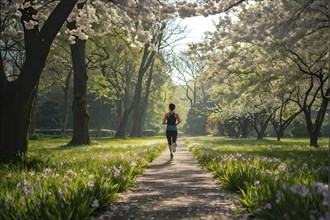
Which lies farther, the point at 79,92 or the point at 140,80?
the point at 140,80

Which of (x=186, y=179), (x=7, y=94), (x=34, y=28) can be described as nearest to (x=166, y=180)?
(x=186, y=179)

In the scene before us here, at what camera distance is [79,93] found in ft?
70.6

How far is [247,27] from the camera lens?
14641 millimetres

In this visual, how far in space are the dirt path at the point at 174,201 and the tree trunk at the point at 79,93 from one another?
13.8m

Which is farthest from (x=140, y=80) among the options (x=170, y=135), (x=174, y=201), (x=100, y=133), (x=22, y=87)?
(x=174, y=201)

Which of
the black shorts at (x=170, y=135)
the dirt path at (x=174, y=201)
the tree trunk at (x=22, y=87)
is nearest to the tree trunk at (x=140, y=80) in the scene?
A: the black shorts at (x=170, y=135)

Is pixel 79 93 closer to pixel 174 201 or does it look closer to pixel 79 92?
pixel 79 92

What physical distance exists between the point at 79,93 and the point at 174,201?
16.8 meters

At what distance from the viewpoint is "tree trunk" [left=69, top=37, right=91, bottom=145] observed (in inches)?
840

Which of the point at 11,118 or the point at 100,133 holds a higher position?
the point at 11,118

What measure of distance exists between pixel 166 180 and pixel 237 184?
2.21 metres

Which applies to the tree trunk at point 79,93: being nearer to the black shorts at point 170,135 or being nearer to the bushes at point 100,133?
the black shorts at point 170,135

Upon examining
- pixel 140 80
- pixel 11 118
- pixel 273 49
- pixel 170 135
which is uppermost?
pixel 140 80

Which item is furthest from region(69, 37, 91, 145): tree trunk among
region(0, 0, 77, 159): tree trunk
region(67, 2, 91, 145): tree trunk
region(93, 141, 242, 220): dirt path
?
region(93, 141, 242, 220): dirt path
